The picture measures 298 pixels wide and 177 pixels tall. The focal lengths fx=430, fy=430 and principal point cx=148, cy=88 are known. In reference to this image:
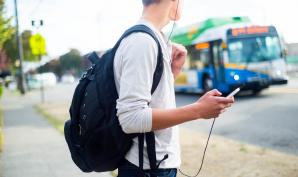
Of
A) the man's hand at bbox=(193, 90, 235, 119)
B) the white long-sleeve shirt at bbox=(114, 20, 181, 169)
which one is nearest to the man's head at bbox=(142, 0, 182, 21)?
the white long-sleeve shirt at bbox=(114, 20, 181, 169)

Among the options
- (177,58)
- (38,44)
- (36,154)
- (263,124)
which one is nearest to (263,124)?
(263,124)

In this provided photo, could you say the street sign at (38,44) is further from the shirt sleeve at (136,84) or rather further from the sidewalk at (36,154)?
the shirt sleeve at (136,84)

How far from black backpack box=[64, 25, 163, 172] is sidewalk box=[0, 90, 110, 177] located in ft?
12.4

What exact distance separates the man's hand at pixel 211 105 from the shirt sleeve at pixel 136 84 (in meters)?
0.21

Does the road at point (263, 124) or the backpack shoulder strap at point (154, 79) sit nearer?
the backpack shoulder strap at point (154, 79)

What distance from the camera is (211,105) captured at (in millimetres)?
1760

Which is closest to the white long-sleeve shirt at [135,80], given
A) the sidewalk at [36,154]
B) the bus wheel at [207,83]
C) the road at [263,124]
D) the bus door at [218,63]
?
the sidewalk at [36,154]

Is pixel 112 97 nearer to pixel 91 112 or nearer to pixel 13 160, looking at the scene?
pixel 91 112

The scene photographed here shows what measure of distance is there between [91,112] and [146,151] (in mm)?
304

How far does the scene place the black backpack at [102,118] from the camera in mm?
1847

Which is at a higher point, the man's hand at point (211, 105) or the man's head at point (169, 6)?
the man's head at point (169, 6)

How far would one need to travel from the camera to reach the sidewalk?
19.8ft

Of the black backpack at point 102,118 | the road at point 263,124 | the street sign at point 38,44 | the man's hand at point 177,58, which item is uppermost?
the man's hand at point 177,58

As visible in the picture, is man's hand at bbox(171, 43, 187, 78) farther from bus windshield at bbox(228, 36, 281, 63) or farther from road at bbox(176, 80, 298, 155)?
bus windshield at bbox(228, 36, 281, 63)
